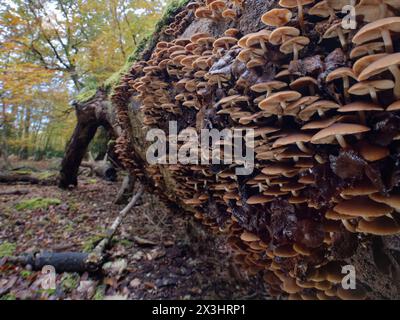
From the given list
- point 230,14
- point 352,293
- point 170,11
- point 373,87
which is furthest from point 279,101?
point 170,11

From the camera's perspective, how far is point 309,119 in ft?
4.83

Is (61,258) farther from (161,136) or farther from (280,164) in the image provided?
(280,164)

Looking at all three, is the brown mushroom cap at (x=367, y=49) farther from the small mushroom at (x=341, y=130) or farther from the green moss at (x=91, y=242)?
the green moss at (x=91, y=242)

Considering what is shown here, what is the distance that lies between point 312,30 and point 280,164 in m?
0.81

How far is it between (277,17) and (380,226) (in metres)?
1.28

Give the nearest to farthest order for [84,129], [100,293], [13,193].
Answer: [100,293] → [84,129] → [13,193]

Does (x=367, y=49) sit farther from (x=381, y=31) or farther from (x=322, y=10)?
(x=322, y=10)

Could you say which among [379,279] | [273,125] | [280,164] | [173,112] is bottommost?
[379,279]

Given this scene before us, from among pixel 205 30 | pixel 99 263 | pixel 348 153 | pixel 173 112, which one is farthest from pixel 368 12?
pixel 99 263

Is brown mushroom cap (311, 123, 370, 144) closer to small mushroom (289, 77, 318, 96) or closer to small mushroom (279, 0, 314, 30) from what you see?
small mushroom (289, 77, 318, 96)

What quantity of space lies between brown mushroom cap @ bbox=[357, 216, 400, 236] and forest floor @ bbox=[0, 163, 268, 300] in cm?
293

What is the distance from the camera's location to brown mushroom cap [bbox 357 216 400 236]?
1355 millimetres

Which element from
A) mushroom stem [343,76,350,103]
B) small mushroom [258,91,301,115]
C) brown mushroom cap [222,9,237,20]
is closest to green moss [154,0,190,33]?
brown mushroom cap [222,9,237,20]

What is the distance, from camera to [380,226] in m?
1.39
